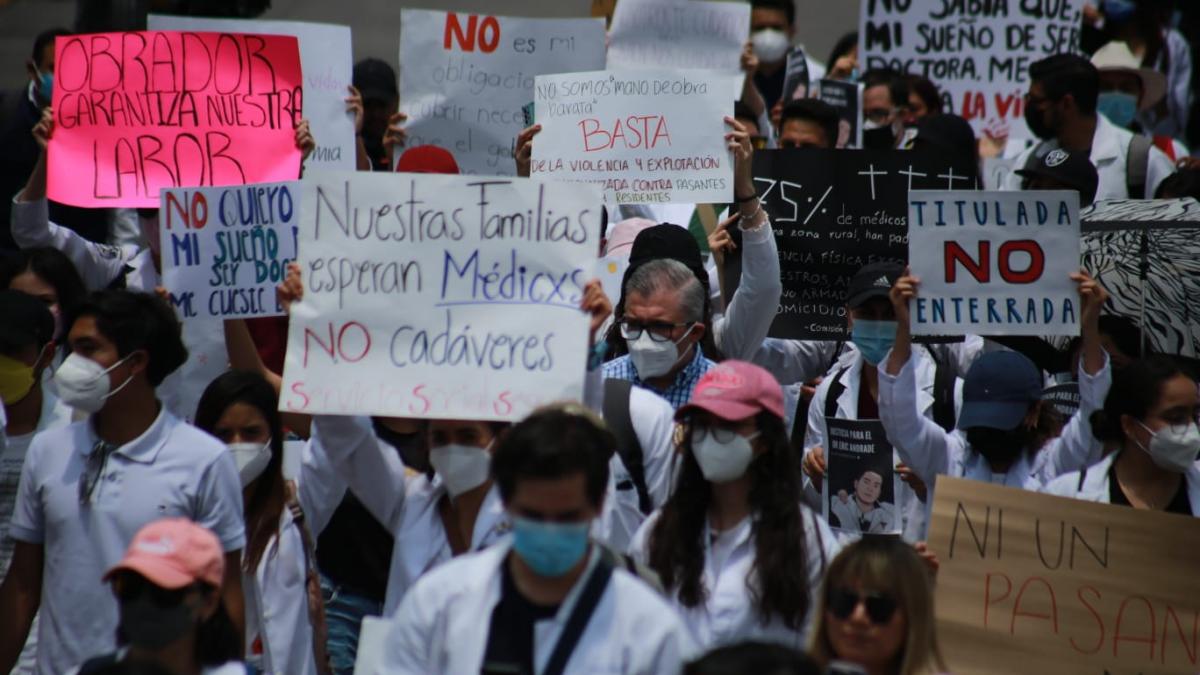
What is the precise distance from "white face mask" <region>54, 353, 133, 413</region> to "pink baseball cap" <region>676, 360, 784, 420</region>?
1821mm

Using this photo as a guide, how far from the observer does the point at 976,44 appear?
38.4 ft

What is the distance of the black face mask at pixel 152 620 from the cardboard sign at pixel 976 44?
796cm

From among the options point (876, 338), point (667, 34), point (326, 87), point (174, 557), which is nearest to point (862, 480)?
point (876, 338)

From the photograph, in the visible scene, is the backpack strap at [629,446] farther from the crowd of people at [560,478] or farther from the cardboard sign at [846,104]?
the cardboard sign at [846,104]

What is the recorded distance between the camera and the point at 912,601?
473 cm

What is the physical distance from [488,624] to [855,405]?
3080mm

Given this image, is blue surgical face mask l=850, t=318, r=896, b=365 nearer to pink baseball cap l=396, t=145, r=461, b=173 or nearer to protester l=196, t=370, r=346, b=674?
pink baseball cap l=396, t=145, r=461, b=173

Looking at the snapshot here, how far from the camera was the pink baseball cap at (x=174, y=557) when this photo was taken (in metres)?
4.66

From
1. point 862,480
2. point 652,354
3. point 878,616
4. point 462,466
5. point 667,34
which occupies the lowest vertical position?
point 878,616

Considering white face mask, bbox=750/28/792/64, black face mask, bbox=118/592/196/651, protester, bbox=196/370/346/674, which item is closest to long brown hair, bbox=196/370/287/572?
protester, bbox=196/370/346/674

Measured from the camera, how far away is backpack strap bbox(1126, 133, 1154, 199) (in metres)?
9.92

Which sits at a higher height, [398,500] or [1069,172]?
[1069,172]

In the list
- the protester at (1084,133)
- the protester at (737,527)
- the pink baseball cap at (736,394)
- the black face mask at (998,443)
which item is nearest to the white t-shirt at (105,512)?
the protester at (737,527)

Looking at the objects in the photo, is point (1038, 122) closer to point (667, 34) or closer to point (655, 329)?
point (667, 34)
